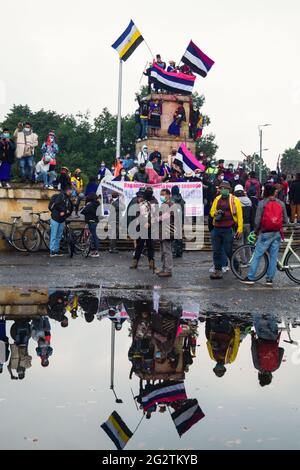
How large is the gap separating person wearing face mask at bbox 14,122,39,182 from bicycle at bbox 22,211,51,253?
74.0 inches

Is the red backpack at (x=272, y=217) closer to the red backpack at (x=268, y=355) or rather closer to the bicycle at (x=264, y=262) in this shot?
the bicycle at (x=264, y=262)

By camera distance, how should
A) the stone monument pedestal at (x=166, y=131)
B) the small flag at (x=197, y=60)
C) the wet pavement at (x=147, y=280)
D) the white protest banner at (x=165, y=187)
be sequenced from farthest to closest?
the stone monument pedestal at (x=166, y=131)
the small flag at (x=197, y=60)
the white protest banner at (x=165, y=187)
the wet pavement at (x=147, y=280)

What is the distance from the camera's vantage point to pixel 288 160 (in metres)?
146

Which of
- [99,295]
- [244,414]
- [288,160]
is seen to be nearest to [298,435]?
[244,414]

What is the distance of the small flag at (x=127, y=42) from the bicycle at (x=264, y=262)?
17.6 m

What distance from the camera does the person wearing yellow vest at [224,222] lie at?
46.7 feet

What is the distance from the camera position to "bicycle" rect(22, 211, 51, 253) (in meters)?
19.0

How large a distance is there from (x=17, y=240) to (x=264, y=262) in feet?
25.4

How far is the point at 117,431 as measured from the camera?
5.25 metres

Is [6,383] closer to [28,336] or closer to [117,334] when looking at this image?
[28,336]

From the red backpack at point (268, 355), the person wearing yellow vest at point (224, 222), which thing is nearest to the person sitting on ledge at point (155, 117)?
the person wearing yellow vest at point (224, 222)

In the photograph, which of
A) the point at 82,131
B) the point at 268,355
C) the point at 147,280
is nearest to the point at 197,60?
the point at 147,280
